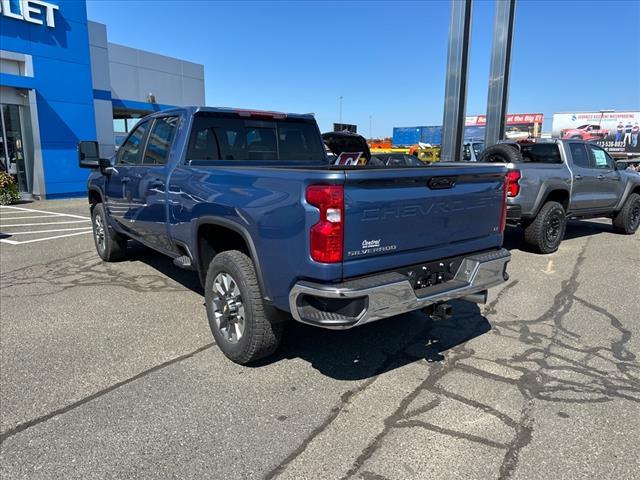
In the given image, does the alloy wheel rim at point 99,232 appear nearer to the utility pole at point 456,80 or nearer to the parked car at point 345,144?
the parked car at point 345,144

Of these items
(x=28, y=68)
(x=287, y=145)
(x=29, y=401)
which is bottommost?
(x=29, y=401)

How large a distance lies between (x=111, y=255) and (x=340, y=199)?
16.2 feet

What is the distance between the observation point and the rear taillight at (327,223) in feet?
9.16

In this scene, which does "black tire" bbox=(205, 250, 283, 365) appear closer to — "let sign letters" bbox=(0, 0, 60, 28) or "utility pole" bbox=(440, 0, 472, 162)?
"utility pole" bbox=(440, 0, 472, 162)

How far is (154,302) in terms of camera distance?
16.8ft

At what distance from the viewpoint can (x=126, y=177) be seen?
17.6 ft

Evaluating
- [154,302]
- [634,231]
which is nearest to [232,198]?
[154,302]

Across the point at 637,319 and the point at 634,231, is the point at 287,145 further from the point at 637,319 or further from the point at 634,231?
the point at 634,231

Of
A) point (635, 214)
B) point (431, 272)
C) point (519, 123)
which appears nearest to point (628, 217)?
point (635, 214)

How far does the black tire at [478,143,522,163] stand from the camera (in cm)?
803

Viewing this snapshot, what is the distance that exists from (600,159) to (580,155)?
82cm

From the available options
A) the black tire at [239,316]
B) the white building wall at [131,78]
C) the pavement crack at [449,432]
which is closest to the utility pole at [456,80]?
the black tire at [239,316]

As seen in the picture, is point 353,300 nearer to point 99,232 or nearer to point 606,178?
point 99,232

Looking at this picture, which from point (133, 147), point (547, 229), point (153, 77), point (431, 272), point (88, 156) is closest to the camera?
point (431, 272)
